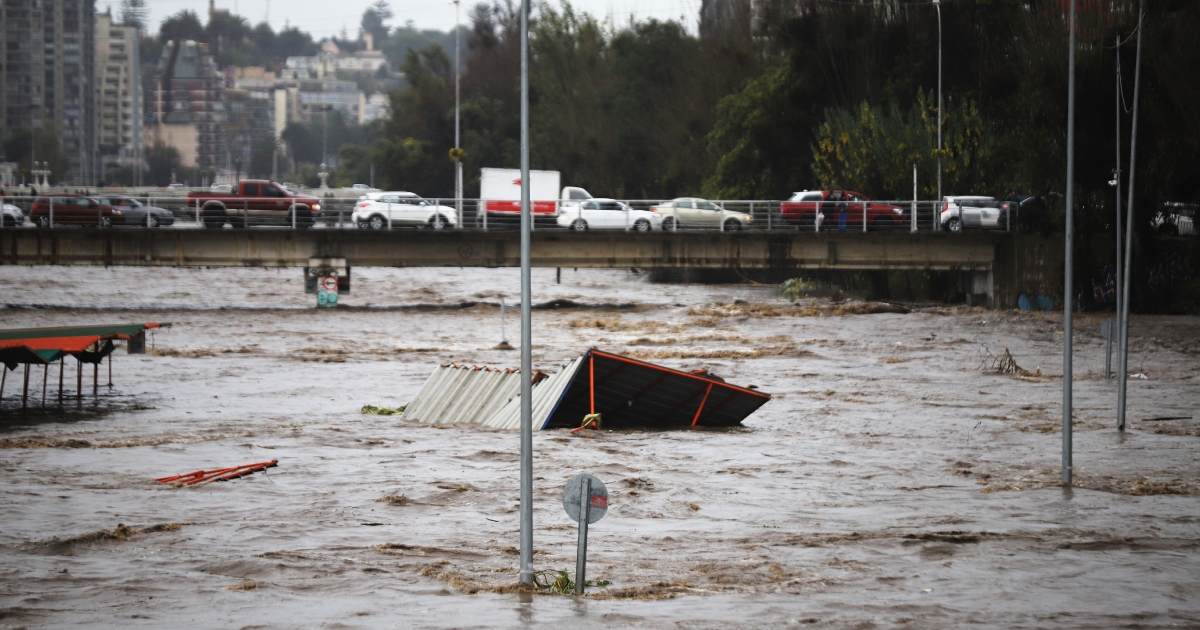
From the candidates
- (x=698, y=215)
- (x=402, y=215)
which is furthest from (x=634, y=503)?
(x=698, y=215)

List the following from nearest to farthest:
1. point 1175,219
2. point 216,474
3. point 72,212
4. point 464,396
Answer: point 216,474, point 464,396, point 1175,219, point 72,212

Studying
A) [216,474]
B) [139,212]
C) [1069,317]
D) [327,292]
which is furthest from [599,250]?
[1069,317]

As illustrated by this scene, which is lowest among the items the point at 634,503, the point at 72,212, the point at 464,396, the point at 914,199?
the point at 634,503

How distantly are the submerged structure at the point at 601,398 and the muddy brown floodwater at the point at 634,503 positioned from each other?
713 millimetres

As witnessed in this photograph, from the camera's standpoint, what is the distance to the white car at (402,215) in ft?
180

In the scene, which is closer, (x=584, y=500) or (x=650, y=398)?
(x=584, y=500)

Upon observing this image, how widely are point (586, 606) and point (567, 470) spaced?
819cm

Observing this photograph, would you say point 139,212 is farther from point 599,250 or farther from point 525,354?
point 525,354

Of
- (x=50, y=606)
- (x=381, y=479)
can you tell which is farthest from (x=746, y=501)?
(x=50, y=606)

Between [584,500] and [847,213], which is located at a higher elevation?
[847,213]

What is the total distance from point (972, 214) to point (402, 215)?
22723mm

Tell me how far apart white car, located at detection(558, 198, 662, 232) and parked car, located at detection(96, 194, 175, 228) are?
1602cm

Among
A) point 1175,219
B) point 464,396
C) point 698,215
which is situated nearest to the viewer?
point 464,396

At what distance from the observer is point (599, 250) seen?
5412cm
